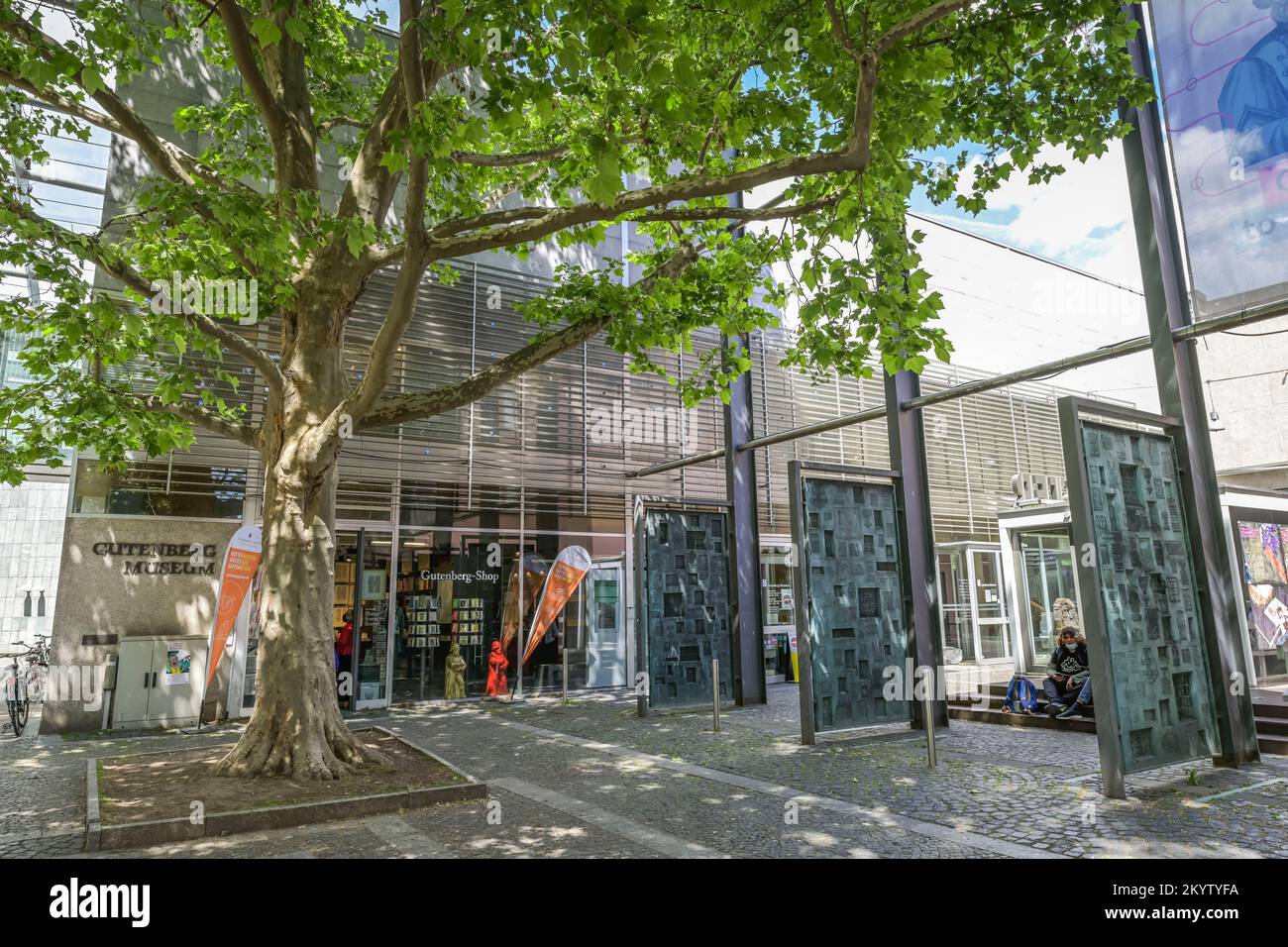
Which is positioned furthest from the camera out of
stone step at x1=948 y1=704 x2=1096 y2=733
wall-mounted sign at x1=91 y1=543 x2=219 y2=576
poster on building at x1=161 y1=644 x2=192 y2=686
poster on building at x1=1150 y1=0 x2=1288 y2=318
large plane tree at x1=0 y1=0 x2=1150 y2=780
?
wall-mounted sign at x1=91 y1=543 x2=219 y2=576

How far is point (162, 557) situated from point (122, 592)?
686 mm

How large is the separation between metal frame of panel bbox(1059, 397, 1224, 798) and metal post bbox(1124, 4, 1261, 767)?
0.13m

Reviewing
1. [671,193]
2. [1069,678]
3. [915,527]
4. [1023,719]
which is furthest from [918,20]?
[1023,719]

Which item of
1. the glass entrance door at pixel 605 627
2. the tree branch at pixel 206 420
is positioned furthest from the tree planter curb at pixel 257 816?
the glass entrance door at pixel 605 627

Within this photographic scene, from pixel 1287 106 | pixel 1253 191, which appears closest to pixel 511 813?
pixel 1253 191

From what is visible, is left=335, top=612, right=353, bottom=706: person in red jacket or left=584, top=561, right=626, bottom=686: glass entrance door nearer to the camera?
left=335, top=612, right=353, bottom=706: person in red jacket

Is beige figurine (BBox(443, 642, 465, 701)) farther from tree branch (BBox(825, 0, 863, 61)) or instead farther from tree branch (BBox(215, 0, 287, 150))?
tree branch (BBox(825, 0, 863, 61))

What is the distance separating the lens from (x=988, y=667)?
16.9 metres

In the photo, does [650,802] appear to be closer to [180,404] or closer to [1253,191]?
[180,404]

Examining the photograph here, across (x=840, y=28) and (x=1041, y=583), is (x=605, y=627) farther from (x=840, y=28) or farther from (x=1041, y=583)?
(x=840, y=28)

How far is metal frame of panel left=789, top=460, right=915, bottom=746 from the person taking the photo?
9.04 meters

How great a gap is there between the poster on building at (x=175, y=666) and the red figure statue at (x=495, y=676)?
4.63m

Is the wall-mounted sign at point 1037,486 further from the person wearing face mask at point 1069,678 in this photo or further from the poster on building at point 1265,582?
the person wearing face mask at point 1069,678

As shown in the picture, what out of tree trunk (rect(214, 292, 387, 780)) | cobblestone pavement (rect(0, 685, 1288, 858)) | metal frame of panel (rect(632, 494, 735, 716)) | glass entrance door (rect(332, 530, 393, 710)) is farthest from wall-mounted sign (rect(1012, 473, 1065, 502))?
tree trunk (rect(214, 292, 387, 780))
